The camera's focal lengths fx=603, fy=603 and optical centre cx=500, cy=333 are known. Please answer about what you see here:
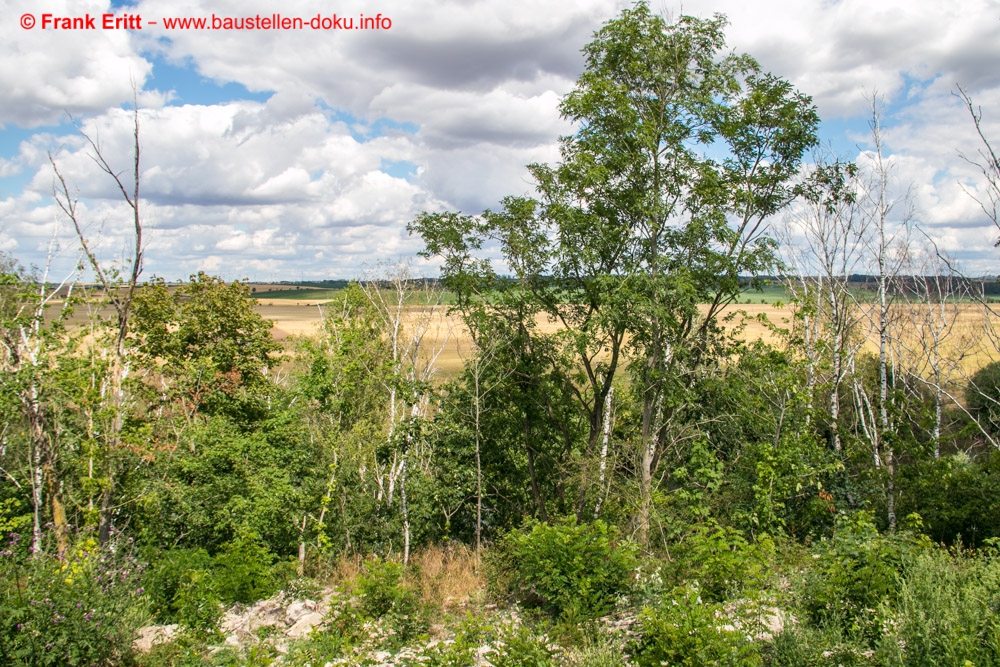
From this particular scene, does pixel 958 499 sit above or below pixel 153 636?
above

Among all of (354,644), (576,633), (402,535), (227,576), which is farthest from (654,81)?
(402,535)

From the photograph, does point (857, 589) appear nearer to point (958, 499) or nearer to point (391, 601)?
point (958, 499)

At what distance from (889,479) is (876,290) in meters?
7.34

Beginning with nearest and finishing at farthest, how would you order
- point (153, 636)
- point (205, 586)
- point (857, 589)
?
point (857, 589) < point (153, 636) < point (205, 586)

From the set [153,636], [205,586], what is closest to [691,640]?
[153,636]

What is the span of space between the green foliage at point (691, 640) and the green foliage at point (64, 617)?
209 inches

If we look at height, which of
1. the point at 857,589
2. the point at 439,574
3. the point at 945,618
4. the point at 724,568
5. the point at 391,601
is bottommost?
the point at 439,574

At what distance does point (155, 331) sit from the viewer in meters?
14.3

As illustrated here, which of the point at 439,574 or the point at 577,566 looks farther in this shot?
the point at 439,574

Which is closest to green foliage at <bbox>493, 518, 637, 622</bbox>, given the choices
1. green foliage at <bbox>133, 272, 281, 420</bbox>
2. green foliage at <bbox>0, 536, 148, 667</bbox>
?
green foliage at <bbox>0, 536, 148, 667</bbox>

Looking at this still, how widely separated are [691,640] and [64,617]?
5.95 metres

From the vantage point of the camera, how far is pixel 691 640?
488 cm

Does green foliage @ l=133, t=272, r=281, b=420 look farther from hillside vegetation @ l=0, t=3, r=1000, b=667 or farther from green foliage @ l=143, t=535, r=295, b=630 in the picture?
green foliage @ l=143, t=535, r=295, b=630

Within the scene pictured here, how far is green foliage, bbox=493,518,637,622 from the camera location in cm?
688
